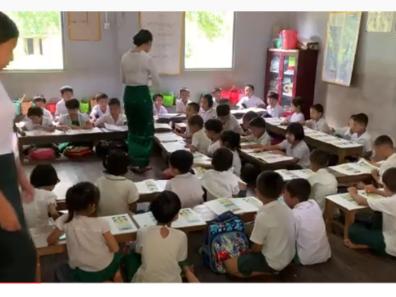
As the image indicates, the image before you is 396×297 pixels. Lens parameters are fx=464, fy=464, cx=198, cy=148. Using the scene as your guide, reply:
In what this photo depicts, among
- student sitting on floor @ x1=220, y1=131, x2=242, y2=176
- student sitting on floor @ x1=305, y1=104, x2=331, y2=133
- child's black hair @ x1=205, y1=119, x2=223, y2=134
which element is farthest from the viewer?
student sitting on floor @ x1=305, y1=104, x2=331, y2=133

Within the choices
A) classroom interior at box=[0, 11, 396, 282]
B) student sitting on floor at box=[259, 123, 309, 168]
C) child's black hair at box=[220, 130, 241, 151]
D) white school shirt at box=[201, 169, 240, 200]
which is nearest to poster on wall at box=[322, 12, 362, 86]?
classroom interior at box=[0, 11, 396, 282]

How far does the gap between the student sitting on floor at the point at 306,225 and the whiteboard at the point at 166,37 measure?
4.84 metres

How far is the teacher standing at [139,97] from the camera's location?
4.86 m

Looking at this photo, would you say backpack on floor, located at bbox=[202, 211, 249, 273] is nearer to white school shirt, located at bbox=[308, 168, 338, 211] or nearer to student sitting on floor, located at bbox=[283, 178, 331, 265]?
student sitting on floor, located at bbox=[283, 178, 331, 265]

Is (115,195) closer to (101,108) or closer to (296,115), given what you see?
(101,108)

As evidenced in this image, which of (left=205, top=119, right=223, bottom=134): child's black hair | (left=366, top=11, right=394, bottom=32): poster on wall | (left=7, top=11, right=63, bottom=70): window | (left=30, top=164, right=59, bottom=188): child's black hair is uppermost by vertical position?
(left=366, top=11, right=394, bottom=32): poster on wall

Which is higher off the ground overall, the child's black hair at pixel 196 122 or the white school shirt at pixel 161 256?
the child's black hair at pixel 196 122

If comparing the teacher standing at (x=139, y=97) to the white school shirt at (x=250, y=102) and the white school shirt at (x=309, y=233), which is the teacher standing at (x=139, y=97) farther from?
the white school shirt at (x=250, y=102)

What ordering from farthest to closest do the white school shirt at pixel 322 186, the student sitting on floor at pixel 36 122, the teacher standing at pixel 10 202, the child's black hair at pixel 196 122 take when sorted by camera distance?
the student sitting on floor at pixel 36 122
the child's black hair at pixel 196 122
the white school shirt at pixel 322 186
the teacher standing at pixel 10 202

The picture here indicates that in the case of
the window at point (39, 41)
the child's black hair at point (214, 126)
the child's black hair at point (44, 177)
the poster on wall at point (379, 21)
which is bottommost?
the child's black hair at point (44, 177)

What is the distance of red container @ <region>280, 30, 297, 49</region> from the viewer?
25.3 ft

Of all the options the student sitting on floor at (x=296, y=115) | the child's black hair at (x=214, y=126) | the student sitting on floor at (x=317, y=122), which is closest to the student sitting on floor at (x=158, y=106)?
the student sitting on floor at (x=296, y=115)

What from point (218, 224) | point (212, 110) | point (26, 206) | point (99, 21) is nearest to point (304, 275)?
point (218, 224)

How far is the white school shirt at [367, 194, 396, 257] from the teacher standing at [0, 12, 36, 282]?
2.33 meters
